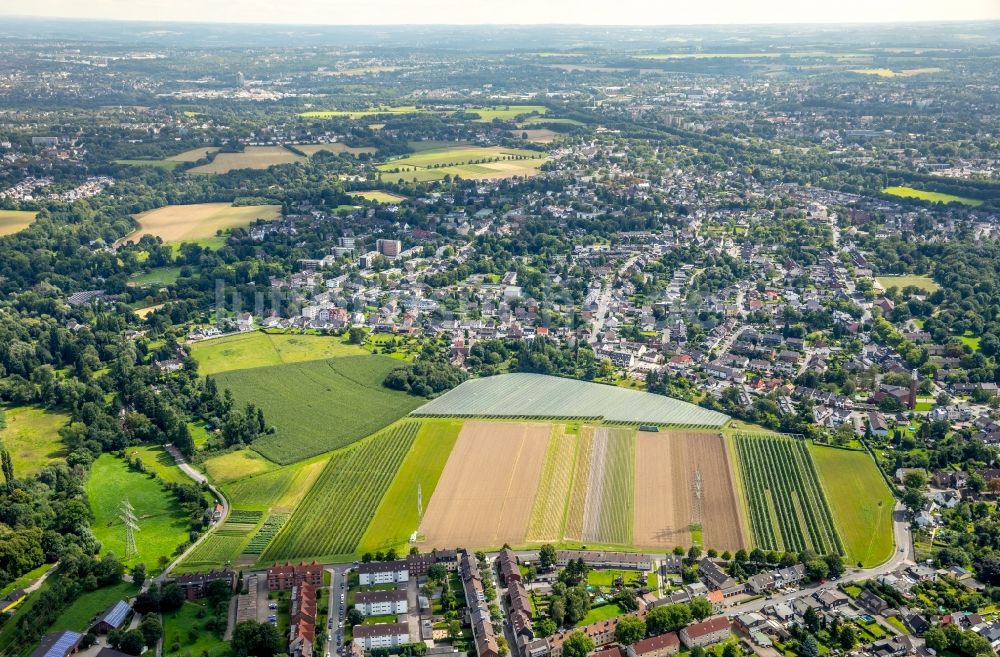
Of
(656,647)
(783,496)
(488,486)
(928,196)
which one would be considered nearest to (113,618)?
(488,486)

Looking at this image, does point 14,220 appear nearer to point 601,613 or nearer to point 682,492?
point 682,492

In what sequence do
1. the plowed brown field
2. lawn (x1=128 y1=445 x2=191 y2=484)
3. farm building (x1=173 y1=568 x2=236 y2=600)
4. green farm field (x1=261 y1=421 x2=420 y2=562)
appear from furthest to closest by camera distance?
lawn (x1=128 y1=445 x2=191 y2=484) → the plowed brown field → green farm field (x1=261 y1=421 x2=420 y2=562) → farm building (x1=173 y1=568 x2=236 y2=600)

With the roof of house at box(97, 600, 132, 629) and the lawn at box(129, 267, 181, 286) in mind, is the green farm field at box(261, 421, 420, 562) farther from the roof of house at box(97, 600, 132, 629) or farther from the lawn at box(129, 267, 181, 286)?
the lawn at box(129, 267, 181, 286)

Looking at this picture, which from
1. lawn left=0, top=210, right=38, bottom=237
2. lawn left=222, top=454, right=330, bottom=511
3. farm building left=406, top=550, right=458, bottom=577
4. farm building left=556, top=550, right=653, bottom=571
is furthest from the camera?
lawn left=0, top=210, right=38, bottom=237

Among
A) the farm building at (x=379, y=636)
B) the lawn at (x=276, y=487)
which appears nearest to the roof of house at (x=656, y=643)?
the farm building at (x=379, y=636)

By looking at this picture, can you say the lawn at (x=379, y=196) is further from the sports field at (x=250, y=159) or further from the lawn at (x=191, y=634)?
the lawn at (x=191, y=634)

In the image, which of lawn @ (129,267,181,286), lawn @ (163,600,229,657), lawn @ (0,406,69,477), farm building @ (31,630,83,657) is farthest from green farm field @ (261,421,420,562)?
lawn @ (129,267,181,286)
